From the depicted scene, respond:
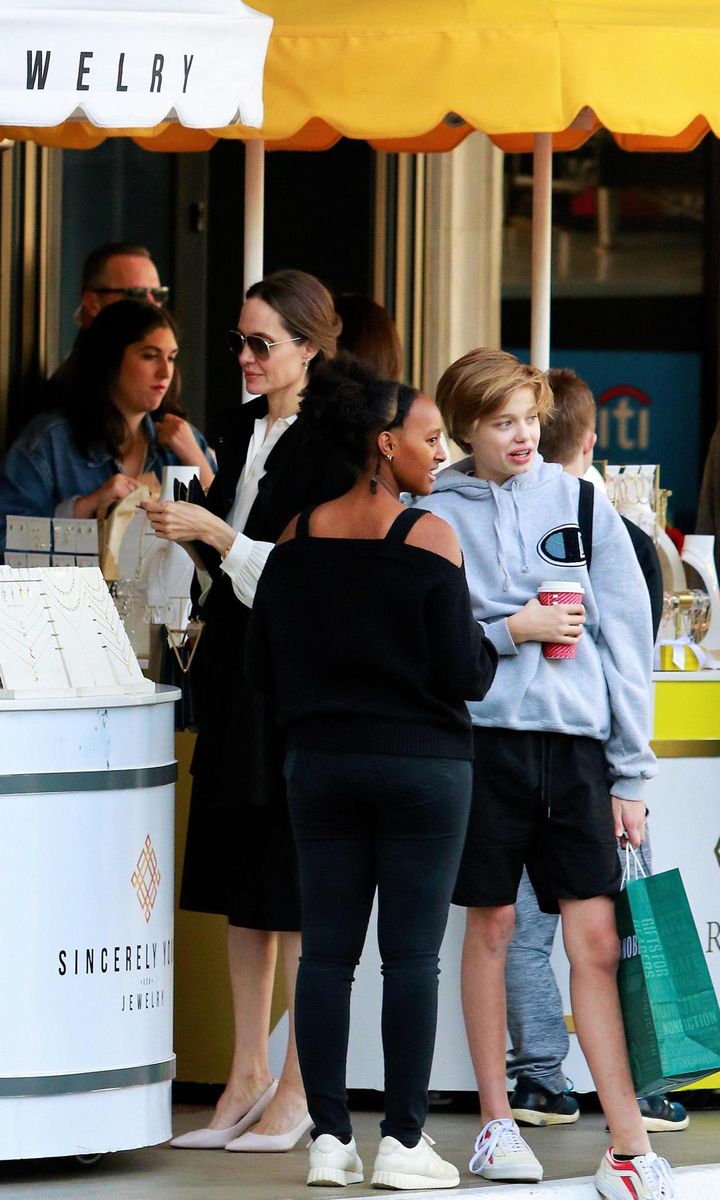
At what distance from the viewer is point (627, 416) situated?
11367 mm

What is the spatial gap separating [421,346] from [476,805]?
228 inches

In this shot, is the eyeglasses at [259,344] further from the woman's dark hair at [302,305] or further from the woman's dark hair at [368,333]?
the woman's dark hair at [368,333]

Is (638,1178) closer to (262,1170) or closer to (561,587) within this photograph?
(262,1170)

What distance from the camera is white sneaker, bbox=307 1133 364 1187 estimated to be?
459cm

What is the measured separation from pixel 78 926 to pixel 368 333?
95.9 inches

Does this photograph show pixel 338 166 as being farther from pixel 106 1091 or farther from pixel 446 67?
pixel 106 1091

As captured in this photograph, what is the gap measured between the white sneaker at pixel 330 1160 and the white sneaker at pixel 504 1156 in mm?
353

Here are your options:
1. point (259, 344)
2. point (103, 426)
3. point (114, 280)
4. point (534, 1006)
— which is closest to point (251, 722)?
point (259, 344)

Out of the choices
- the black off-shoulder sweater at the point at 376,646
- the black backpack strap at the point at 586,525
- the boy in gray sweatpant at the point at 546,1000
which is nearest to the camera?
the black off-shoulder sweater at the point at 376,646

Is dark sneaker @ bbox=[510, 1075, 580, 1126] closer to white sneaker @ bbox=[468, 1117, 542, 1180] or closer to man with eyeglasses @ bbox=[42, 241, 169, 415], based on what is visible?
white sneaker @ bbox=[468, 1117, 542, 1180]

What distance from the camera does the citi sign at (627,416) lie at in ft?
37.2

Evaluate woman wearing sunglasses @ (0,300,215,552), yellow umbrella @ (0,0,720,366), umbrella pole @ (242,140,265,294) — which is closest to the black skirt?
yellow umbrella @ (0,0,720,366)

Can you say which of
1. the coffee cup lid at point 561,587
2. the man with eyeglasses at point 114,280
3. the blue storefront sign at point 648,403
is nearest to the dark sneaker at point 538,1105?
the coffee cup lid at point 561,587

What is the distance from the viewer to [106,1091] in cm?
477
